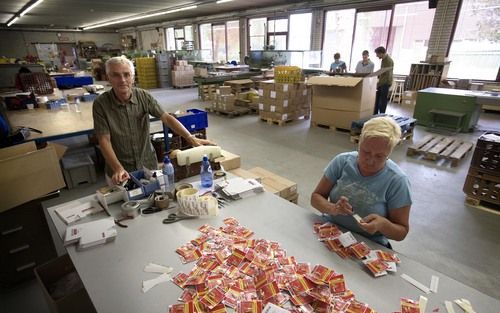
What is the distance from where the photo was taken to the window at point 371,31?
906cm

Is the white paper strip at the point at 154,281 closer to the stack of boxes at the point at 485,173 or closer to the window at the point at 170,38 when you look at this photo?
the stack of boxes at the point at 485,173

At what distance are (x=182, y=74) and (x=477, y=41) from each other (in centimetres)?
1044

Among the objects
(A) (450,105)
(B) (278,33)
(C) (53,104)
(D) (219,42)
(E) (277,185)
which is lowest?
(E) (277,185)

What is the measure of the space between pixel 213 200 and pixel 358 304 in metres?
0.89

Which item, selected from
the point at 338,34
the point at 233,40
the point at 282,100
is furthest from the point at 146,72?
the point at 282,100

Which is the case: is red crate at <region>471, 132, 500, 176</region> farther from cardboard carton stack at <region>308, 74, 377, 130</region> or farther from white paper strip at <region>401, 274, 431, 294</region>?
white paper strip at <region>401, 274, 431, 294</region>

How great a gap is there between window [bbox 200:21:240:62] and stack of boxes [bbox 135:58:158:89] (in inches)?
151

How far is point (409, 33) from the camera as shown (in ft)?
28.7

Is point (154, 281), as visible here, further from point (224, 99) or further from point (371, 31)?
point (371, 31)

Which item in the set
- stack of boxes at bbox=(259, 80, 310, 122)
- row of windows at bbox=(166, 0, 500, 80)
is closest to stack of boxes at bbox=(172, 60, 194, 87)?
row of windows at bbox=(166, 0, 500, 80)

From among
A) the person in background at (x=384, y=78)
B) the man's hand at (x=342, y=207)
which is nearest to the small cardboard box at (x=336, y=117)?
the person in background at (x=384, y=78)

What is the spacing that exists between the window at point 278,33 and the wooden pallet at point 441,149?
27.7 ft

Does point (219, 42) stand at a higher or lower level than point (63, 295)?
higher

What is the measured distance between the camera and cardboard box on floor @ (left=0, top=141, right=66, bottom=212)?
2012mm
